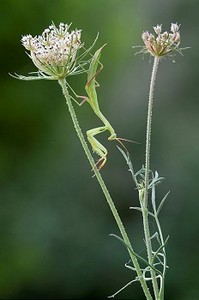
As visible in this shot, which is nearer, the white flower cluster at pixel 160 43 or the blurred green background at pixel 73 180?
the white flower cluster at pixel 160 43

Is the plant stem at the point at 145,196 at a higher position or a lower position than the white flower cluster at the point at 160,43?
lower

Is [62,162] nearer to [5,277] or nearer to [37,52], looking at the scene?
[5,277]

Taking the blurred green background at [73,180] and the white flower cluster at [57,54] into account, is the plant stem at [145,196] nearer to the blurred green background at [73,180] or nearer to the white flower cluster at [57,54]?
the white flower cluster at [57,54]

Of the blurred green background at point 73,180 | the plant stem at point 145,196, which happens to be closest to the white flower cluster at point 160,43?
the plant stem at point 145,196

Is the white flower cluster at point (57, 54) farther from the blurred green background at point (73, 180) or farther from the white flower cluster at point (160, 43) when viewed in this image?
the blurred green background at point (73, 180)

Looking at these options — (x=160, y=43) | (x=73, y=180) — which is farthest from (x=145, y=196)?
(x=73, y=180)

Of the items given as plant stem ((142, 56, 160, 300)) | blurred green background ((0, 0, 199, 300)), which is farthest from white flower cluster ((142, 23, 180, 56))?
blurred green background ((0, 0, 199, 300))

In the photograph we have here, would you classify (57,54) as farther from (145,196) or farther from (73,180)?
(73,180)

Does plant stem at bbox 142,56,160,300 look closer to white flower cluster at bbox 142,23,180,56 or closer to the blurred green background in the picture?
white flower cluster at bbox 142,23,180,56

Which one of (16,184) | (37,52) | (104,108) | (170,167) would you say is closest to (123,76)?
(104,108)
